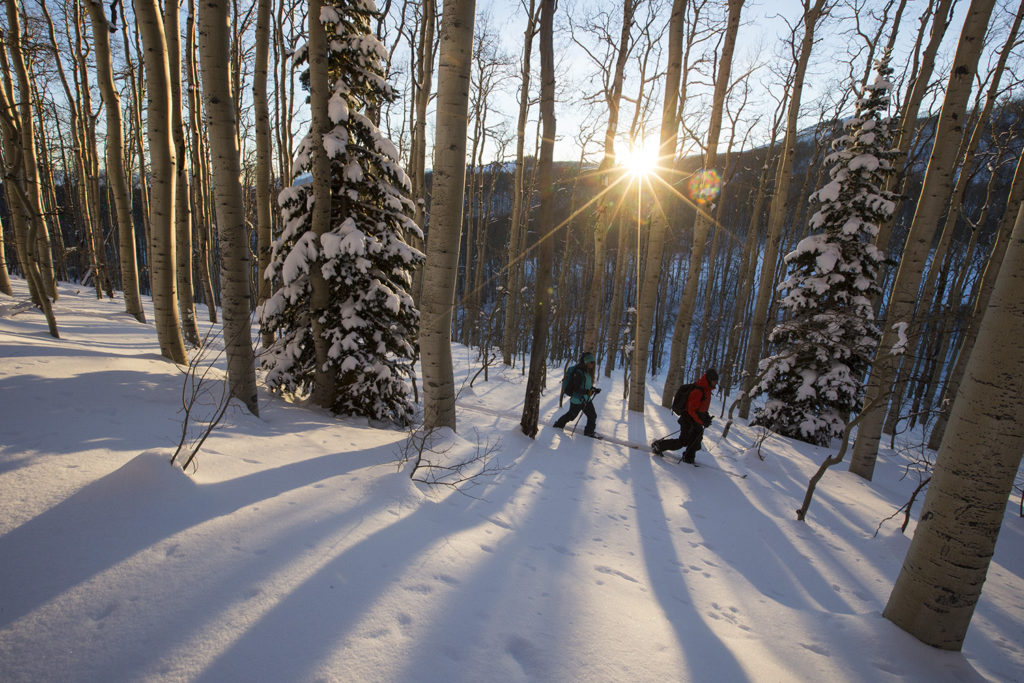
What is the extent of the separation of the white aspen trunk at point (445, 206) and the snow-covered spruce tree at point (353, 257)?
1.34 meters

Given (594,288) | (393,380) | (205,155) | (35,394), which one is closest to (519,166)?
(594,288)

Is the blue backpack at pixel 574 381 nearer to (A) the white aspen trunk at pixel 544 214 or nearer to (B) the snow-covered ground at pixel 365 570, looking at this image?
(A) the white aspen trunk at pixel 544 214

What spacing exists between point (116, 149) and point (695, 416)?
12408mm

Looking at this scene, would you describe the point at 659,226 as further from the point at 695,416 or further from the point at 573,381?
the point at 695,416

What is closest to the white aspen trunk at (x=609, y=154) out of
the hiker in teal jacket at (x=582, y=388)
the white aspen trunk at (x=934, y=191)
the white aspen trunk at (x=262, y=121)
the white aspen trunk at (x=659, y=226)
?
the white aspen trunk at (x=659, y=226)

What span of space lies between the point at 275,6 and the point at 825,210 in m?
15.2

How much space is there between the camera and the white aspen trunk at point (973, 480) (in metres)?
1.92

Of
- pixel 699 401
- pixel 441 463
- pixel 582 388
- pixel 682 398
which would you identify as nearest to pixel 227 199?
pixel 441 463

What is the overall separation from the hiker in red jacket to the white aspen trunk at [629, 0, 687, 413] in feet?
8.51

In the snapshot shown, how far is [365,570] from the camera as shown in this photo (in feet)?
6.77

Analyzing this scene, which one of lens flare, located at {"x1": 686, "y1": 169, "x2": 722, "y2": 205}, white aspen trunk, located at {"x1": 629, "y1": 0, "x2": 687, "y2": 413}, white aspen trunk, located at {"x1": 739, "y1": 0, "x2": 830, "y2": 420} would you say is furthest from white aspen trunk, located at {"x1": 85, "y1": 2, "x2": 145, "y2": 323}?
white aspen trunk, located at {"x1": 739, "y1": 0, "x2": 830, "y2": 420}

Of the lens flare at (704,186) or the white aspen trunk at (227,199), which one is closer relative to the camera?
the white aspen trunk at (227,199)

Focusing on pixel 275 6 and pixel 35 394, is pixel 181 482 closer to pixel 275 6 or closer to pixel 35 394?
pixel 35 394

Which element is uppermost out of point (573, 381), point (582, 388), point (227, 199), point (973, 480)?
point (227, 199)
